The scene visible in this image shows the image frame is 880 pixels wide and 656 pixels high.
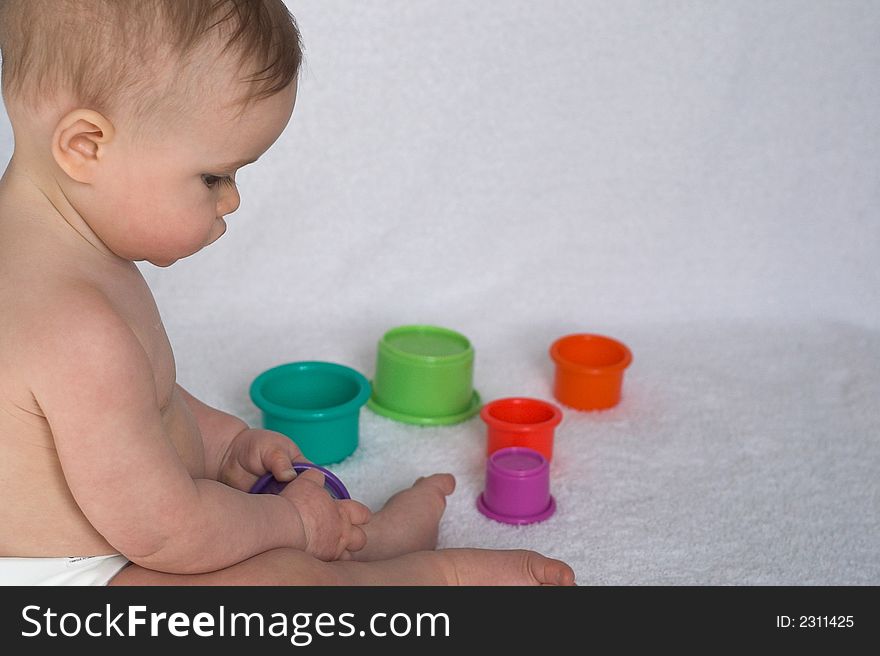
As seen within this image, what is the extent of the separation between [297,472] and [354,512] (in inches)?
4.6

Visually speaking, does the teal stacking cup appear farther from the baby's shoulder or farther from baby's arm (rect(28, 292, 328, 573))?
the baby's shoulder

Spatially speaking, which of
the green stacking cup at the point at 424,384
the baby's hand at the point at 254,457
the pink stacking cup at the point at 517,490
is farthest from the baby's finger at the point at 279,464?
the green stacking cup at the point at 424,384

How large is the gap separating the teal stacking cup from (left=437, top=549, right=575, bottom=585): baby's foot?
0.39 meters

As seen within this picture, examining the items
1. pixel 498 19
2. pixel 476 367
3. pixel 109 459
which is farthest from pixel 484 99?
pixel 109 459

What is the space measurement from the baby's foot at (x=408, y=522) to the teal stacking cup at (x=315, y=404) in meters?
0.19

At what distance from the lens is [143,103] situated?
1.08 m

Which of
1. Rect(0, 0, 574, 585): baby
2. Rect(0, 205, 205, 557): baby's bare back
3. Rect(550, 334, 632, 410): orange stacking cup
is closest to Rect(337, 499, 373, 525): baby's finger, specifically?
Rect(0, 0, 574, 585): baby

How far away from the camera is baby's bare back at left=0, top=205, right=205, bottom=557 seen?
1.08m

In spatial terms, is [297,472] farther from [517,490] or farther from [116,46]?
[116,46]

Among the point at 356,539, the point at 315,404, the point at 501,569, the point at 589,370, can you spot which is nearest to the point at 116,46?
the point at 356,539

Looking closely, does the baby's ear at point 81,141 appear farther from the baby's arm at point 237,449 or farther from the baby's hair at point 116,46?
the baby's arm at point 237,449

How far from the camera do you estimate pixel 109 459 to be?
110 cm

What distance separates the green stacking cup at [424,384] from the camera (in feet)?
6.15
